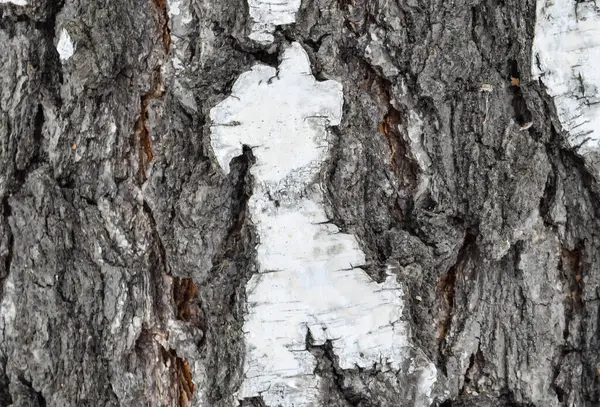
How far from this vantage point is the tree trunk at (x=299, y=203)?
4.27 feet

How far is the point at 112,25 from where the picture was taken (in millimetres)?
1342

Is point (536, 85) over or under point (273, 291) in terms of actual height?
over

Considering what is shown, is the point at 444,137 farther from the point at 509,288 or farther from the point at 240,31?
the point at 240,31

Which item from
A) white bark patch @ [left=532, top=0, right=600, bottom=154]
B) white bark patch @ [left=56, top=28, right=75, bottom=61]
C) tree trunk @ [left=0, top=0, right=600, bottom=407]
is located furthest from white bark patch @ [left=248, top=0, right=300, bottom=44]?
white bark patch @ [left=532, top=0, right=600, bottom=154]

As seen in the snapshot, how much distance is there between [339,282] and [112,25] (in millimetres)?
671

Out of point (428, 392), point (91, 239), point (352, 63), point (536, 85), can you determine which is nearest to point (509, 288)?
point (428, 392)

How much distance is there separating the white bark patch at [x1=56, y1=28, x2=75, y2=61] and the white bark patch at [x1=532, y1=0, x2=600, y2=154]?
902 millimetres

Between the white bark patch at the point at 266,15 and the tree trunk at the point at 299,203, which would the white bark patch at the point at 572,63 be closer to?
the tree trunk at the point at 299,203

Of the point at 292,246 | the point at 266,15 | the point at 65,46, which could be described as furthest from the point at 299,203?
the point at 65,46

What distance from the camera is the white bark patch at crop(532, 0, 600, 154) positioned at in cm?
132

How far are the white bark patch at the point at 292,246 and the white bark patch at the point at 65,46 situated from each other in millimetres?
314

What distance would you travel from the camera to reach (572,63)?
4.33 ft

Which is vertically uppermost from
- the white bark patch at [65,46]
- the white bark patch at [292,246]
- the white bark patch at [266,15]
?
the white bark patch at [266,15]

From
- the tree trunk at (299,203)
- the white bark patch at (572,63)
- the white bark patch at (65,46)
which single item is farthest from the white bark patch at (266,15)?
the white bark patch at (572,63)
